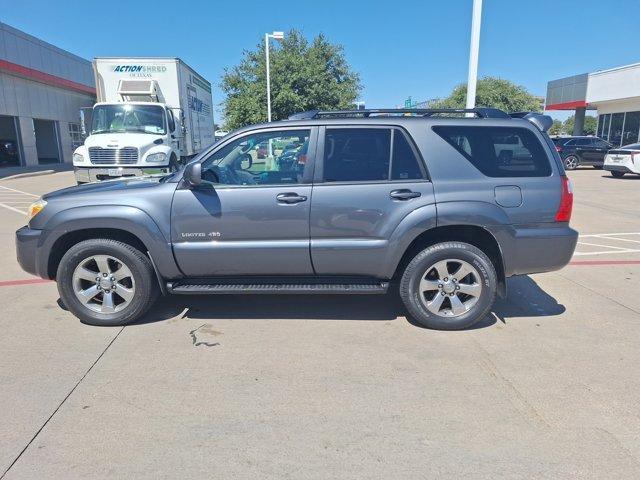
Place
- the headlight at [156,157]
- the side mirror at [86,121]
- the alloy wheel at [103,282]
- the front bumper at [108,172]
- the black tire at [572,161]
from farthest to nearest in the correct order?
the black tire at [572,161] → the side mirror at [86,121] → the headlight at [156,157] → the front bumper at [108,172] → the alloy wheel at [103,282]

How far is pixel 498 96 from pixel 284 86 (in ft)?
80.8

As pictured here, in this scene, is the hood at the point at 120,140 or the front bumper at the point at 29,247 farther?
the hood at the point at 120,140

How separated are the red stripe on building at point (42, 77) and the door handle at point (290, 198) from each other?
83.8ft

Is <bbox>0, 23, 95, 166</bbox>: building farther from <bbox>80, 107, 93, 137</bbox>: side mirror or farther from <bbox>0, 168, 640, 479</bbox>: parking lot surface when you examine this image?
<bbox>0, 168, 640, 479</bbox>: parking lot surface

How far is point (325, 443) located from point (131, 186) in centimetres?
289

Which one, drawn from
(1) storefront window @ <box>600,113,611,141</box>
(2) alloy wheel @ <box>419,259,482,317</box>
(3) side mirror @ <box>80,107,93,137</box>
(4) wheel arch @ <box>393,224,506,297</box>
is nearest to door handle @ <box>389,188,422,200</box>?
(4) wheel arch @ <box>393,224,506,297</box>

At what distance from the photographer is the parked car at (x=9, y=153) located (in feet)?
87.9

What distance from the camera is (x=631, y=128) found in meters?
27.2

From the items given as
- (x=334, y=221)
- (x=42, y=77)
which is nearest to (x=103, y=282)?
(x=334, y=221)

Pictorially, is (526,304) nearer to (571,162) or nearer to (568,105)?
(571,162)

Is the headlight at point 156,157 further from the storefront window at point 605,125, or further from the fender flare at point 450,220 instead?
the storefront window at point 605,125

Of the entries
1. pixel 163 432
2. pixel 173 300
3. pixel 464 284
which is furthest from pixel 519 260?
pixel 173 300

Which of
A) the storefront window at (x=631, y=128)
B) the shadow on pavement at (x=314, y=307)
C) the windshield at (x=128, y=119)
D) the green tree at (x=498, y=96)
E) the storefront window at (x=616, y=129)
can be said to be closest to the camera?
the shadow on pavement at (x=314, y=307)

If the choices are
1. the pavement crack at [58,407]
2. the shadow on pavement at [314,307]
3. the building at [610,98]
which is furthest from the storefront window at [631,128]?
the pavement crack at [58,407]
